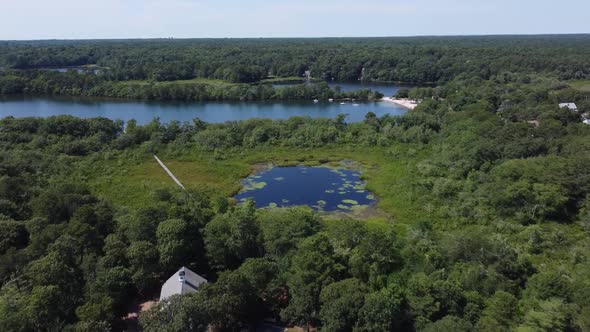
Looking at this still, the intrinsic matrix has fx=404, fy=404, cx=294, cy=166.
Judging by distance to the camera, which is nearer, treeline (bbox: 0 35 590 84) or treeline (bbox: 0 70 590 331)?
treeline (bbox: 0 70 590 331)

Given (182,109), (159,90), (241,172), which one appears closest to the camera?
(241,172)

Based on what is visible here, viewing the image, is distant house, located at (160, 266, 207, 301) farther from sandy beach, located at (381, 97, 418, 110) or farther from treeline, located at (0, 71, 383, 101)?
treeline, located at (0, 71, 383, 101)

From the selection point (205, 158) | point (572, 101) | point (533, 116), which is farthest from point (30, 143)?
point (572, 101)

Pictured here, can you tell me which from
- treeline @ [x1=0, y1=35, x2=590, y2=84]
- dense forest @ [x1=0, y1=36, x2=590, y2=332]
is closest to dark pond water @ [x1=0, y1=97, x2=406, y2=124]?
dense forest @ [x1=0, y1=36, x2=590, y2=332]

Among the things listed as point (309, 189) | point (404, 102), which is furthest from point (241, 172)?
point (404, 102)

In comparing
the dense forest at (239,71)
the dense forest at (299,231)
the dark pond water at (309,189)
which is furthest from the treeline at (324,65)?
the dark pond water at (309,189)

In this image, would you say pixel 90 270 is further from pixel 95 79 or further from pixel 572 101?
pixel 95 79

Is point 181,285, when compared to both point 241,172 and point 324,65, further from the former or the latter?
point 324,65
